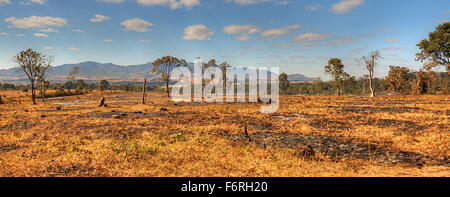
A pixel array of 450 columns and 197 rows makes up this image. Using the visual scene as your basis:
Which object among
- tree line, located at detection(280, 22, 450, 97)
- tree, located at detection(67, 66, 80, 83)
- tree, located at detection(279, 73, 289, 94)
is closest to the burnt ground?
tree line, located at detection(280, 22, 450, 97)

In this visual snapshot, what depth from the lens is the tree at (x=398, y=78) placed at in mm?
55375

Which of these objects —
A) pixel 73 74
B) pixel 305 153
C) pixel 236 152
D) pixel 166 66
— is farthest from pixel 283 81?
pixel 236 152

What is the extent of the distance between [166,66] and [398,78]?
193 ft

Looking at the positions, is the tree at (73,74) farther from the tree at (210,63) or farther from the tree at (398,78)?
the tree at (398,78)

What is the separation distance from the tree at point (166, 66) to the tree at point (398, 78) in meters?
54.4

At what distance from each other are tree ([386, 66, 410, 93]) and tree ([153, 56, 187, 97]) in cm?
5438

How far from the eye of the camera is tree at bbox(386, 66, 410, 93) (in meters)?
55.4

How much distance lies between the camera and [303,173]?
23.4 feet

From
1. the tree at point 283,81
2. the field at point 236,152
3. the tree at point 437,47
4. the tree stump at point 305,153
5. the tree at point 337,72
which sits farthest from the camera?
the tree at point 283,81

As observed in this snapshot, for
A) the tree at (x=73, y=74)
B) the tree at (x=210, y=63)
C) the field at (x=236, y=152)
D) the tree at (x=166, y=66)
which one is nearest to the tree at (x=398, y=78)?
the tree at (x=210, y=63)

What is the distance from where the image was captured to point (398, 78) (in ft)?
183

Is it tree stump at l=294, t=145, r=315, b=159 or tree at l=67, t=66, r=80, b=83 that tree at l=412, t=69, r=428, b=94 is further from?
tree at l=67, t=66, r=80, b=83

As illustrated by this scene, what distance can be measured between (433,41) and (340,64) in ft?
61.9
